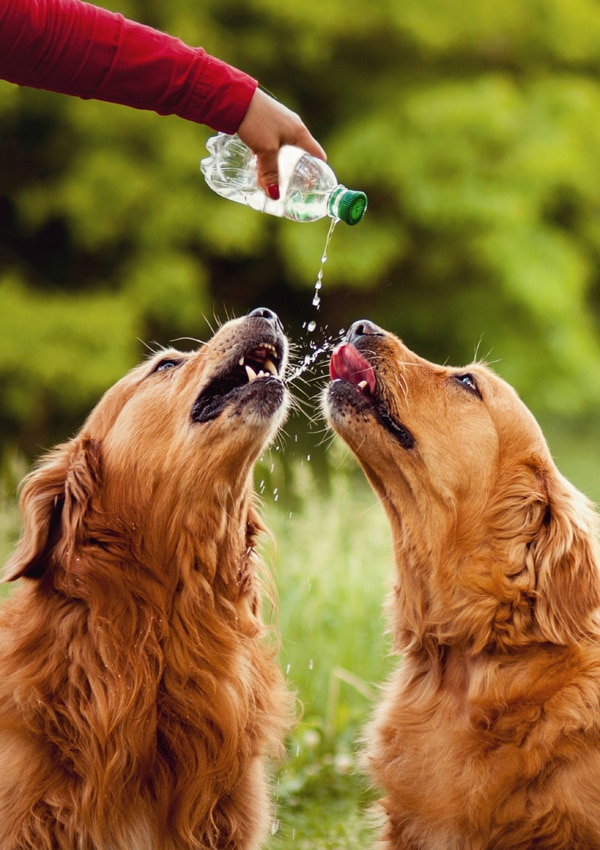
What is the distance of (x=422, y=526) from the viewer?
3.24 metres

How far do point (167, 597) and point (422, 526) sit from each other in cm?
78

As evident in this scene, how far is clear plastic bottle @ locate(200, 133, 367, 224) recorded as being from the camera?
323 centimetres

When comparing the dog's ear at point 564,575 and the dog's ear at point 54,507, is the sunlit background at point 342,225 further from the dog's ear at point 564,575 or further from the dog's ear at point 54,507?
the dog's ear at point 564,575

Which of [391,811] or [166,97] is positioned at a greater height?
[166,97]

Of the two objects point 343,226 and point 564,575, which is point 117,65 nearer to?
point 564,575

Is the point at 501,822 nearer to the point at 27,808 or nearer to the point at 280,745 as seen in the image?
the point at 280,745

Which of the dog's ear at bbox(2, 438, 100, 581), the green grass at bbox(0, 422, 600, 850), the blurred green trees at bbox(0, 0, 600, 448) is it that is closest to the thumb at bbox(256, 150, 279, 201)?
the dog's ear at bbox(2, 438, 100, 581)

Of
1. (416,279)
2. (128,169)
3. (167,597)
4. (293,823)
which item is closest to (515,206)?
(416,279)

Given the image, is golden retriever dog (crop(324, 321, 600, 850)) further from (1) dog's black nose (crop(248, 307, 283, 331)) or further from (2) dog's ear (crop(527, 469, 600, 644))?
(1) dog's black nose (crop(248, 307, 283, 331))

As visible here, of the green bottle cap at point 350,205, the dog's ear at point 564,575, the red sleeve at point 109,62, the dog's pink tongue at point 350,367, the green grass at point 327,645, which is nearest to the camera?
the red sleeve at point 109,62

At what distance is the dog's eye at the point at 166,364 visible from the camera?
3525 mm

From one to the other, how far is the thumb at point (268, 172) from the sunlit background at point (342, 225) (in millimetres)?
5319

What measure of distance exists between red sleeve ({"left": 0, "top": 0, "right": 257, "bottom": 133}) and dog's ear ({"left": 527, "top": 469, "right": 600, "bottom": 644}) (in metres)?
1.48

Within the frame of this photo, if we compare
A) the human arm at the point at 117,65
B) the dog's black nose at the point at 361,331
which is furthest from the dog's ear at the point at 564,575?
the human arm at the point at 117,65
